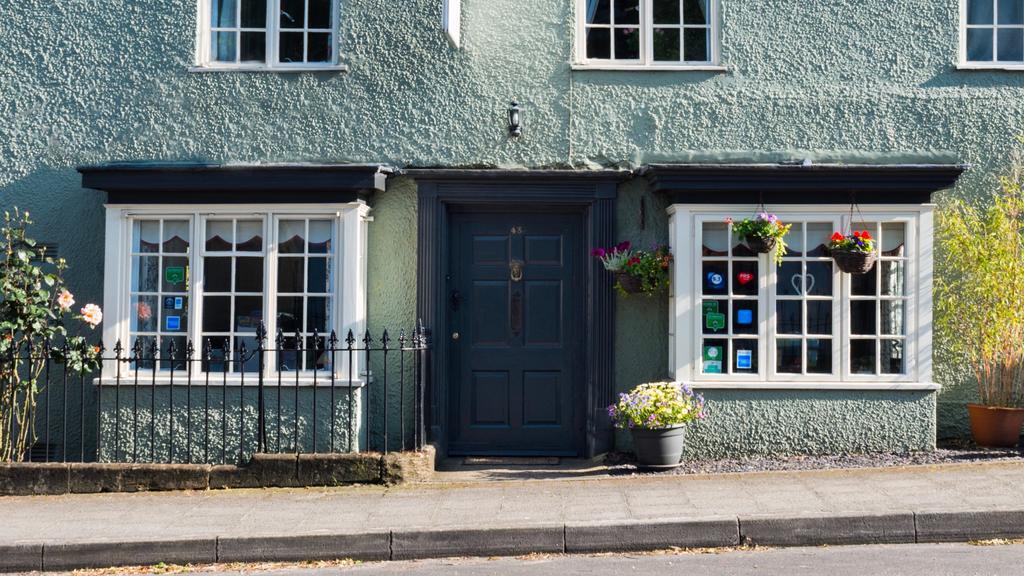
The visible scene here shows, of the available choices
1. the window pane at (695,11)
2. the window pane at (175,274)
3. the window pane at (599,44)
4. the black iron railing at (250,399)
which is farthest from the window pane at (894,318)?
the window pane at (175,274)

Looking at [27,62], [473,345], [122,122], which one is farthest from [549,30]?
[27,62]

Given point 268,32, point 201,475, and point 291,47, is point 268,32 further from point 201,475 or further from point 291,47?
point 201,475

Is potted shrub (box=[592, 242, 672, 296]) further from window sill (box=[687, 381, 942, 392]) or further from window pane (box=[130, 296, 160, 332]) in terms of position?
window pane (box=[130, 296, 160, 332])

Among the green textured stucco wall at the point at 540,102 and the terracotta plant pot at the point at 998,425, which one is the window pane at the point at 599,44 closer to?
the green textured stucco wall at the point at 540,102

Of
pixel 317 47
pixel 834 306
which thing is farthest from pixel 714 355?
pixel 317 47

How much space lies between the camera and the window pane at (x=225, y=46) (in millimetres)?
10031

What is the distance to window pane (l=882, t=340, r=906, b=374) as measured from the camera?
9.51 meters

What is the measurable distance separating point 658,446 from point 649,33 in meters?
3.77

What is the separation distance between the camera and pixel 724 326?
9.53m

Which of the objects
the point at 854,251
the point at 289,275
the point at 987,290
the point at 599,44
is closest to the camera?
the point at 854,251

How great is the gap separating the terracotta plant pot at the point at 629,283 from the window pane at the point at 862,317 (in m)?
1.89

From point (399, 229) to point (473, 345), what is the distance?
1.26 m

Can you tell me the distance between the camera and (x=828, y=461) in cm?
926

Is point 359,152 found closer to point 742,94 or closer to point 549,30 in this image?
point 549,30
